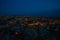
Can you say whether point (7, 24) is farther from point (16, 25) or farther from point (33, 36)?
point (33, 36)

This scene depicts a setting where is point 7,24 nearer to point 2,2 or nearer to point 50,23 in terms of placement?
point 2,2

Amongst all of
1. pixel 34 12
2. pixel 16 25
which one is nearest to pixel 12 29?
pixel 16 25

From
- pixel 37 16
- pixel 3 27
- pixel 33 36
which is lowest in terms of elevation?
pixel 33 36

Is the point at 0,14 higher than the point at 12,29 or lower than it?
higher

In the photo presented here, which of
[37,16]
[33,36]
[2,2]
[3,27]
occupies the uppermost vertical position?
[2,2]

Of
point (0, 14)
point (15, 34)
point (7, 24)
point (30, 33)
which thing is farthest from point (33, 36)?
point (0, 14)

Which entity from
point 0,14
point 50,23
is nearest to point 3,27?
point 0,14

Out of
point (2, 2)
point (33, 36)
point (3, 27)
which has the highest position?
point (2, 2)

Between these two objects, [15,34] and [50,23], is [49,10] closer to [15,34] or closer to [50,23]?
[50,23]

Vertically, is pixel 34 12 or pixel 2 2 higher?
pixel 2 2
